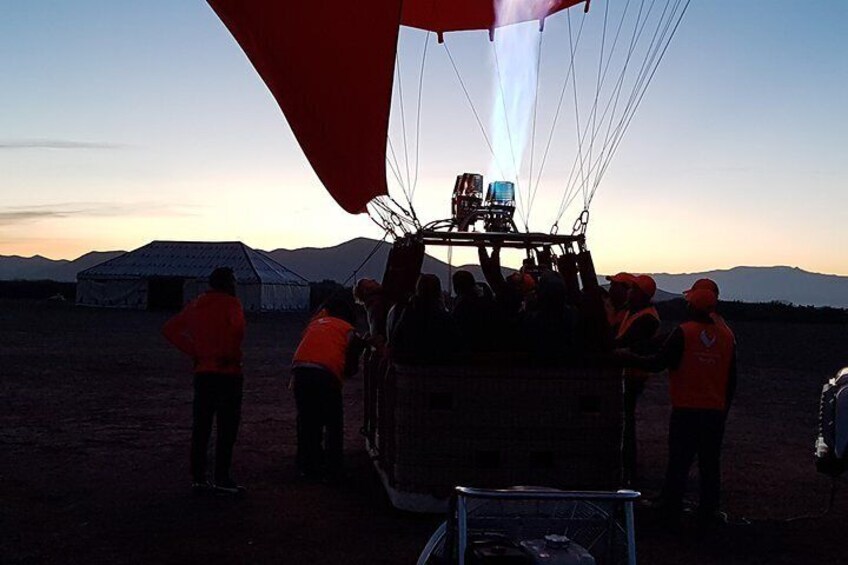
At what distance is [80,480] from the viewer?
7777 mm

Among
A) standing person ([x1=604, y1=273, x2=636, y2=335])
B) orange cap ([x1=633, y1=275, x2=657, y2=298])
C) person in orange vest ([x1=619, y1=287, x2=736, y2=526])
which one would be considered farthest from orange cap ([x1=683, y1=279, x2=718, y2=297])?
standing person ([x1=604, y1=273, x2=636, y2=335])

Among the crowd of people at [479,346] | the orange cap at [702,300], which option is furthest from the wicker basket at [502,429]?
the orange cap at [702,300]

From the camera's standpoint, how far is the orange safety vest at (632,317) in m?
7.70

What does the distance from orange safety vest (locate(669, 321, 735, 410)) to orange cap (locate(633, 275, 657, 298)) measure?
3.46 ft

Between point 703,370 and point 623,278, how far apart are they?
77.3 inches

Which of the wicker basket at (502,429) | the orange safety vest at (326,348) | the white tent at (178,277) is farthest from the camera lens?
the white tent at (178,277)

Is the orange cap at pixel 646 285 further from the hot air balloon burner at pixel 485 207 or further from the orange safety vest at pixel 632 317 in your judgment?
the hot air balloon burner at pixel 485 207

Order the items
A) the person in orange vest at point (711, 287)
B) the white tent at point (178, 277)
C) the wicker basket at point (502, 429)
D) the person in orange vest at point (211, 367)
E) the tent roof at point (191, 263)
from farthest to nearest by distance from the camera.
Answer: the tent roof at point (191, 263) < the white tent at point (178, 277) < the person in orange vest at point (211, 367) < the person in orange vest at point (711, 287) < the wicker basket at point (502, 429)

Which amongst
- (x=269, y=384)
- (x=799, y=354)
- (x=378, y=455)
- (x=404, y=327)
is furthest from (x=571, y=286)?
(x=799, y=354)

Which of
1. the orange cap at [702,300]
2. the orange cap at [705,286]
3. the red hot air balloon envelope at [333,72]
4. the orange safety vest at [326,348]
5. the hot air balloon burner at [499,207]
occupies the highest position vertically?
the red hot air balloon envelope at [333,72]

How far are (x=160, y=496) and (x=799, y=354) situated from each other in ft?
64.8

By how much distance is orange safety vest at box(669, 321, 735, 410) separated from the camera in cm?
679

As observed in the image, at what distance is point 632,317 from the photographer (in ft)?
25.9

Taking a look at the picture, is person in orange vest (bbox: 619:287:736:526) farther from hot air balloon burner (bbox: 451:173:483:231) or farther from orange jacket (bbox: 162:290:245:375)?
orange jacket (bbox: 162:290:245:375)
